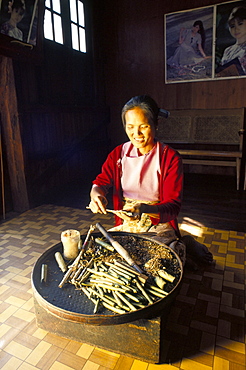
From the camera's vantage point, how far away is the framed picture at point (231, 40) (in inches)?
214

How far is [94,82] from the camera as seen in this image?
644 centimetres

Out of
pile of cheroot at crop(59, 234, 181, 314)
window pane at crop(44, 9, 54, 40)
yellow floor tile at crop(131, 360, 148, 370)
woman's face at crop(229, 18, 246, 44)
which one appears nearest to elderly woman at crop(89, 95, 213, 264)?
pile of cheroot at crop(59, 234, 181, 314)

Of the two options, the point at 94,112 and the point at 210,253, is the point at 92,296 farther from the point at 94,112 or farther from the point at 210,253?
the point at 94,112

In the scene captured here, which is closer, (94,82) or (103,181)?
(103,181)

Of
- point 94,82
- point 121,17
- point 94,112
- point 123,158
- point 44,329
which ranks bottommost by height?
point 44,329

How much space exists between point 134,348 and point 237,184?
13.9ft

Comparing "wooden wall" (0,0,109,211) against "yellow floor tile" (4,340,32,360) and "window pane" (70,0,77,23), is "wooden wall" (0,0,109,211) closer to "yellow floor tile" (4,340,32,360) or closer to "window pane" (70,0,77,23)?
"window pane" (70,0,77,23)

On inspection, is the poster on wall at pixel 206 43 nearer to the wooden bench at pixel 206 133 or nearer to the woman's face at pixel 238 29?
the woman's face at pixel 238 29

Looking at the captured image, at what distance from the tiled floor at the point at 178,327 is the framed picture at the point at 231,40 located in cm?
412

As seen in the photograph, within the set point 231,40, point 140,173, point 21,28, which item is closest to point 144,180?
point 140,173

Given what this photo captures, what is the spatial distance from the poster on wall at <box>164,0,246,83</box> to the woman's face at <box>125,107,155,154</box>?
468 cm

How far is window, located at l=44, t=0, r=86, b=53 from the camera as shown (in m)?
5.00

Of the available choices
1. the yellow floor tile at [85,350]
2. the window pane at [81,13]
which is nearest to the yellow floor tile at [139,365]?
the yellow floor tile at [85,350]

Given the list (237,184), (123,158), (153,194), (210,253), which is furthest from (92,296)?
(237,184)
